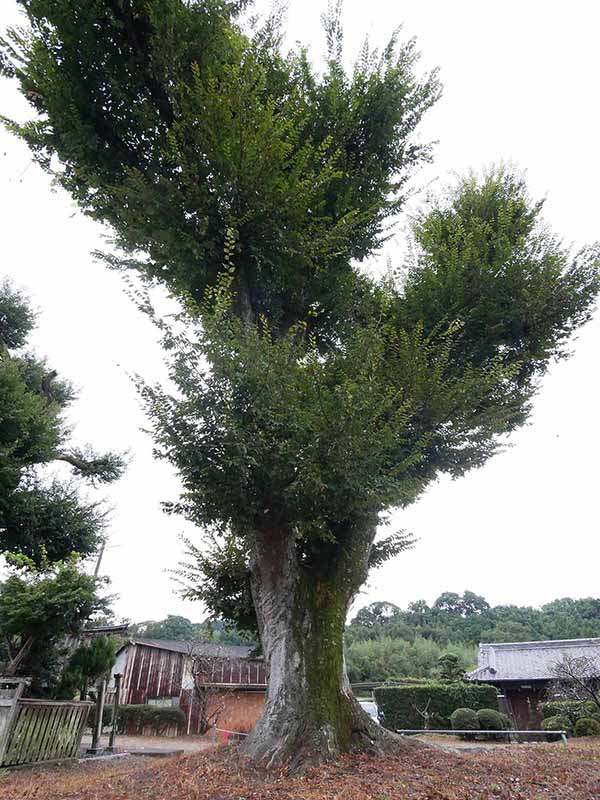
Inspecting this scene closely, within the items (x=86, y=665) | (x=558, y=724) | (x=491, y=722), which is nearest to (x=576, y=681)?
(x=558, y=724)

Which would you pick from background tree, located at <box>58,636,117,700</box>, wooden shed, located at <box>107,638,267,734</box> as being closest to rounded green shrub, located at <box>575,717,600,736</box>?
wooden shed, located at <box>107,638,267,734</box>

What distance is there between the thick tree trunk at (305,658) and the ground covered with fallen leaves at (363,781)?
0.29 meters

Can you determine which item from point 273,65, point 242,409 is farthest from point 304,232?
point 273,65

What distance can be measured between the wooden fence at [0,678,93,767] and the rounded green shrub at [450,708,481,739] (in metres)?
12.4

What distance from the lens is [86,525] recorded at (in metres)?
11.8

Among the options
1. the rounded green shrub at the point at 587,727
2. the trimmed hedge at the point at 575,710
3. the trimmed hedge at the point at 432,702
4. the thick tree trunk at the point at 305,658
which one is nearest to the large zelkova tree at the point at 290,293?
the thick tree trunk at the point at 305,658

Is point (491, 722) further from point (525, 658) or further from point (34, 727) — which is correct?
point (34, 727)

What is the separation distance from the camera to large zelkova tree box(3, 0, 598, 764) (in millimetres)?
5227

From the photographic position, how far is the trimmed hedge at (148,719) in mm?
19656

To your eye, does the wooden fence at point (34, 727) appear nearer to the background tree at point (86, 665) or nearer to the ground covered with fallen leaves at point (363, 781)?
the background tree at point (86, 665)

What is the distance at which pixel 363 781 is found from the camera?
398 cm

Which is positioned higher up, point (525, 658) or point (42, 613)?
point (42, 613)

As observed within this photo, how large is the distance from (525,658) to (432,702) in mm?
6966

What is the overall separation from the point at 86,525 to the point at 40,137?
8.96 metres
